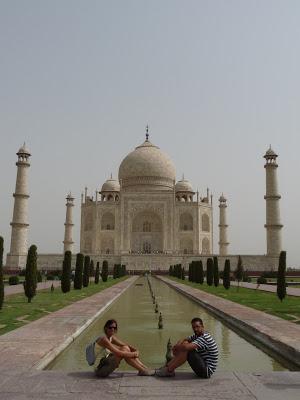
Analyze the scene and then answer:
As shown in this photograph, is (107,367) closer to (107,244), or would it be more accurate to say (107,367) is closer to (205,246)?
(107,244)

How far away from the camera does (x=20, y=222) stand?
33.1 meters

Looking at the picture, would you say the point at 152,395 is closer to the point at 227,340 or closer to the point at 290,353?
the point at 290,353

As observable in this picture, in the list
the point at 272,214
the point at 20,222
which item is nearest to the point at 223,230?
the point at 272,214

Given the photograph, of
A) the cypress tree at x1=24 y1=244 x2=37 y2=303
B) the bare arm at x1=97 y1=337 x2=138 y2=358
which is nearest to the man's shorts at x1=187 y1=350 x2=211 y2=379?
the bare arm at x1=97 y1=337 x2=138 y2=358

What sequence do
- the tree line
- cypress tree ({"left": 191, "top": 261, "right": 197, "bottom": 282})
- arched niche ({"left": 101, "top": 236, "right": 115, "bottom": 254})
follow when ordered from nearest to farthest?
the tree line → cypress tree ({"left": 191, "top": 261, "right": 197, "bottom": 282}) → arched niche ({"left": 101, "top": 236, "right": 115, "bottom": 254})

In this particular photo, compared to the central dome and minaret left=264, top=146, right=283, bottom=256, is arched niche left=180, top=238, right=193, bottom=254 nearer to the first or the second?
the central dome

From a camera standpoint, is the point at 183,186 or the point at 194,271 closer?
the point at 194,271

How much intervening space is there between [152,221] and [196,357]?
38029 millimetres

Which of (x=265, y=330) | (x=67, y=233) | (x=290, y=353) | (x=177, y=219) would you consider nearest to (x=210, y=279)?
(x=265, y=330)

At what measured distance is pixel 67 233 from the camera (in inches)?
1614

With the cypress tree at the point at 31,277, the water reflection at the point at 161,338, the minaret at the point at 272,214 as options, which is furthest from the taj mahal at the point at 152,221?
the water reflection at the point at 161,338

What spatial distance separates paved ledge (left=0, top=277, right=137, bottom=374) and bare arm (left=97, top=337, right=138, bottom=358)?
2.24 ft

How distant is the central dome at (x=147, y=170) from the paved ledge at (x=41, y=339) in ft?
113

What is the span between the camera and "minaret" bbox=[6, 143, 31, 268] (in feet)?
107
